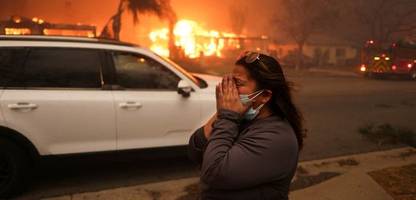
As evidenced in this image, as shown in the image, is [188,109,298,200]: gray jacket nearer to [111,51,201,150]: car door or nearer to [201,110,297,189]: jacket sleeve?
[201,110,297,189]: jacket sleeve

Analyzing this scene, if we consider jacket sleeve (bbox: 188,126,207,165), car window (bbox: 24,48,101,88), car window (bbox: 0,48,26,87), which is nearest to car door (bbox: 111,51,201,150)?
car window (bbox: 24,48,101,88)

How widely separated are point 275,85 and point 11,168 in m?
3.53

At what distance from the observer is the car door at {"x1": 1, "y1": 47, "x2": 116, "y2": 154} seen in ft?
14.7

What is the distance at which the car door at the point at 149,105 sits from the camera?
488 cm

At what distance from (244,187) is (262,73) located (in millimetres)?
472

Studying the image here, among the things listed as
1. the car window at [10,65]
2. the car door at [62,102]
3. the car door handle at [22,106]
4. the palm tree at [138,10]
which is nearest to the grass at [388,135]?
the car door at [62,102]

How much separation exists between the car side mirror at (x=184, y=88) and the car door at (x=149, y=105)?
0.05 m

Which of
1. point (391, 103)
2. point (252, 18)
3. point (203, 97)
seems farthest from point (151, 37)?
point (203, 97)

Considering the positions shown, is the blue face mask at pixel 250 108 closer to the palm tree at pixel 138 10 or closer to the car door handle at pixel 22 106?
the car door handle at pixel 22 106

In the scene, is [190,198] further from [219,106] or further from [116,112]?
[219,106]

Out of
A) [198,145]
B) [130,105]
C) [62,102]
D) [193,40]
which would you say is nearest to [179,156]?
[130,105]

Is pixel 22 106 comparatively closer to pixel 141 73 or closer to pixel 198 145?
pixel 141 73

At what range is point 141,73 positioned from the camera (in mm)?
5105

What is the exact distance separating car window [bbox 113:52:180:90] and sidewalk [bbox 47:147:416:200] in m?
1.13
